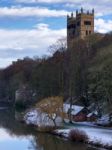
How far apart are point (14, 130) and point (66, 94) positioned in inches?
874

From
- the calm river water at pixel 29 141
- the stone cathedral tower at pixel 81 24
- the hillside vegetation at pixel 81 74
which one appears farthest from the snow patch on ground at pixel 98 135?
the stone cathedral tower at pixel 81 24

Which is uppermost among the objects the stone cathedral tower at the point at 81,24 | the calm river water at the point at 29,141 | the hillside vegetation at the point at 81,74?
the stone cathedral tower at the point at 81,24

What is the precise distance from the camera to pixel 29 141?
47.8 meters

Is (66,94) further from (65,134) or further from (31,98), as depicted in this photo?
(65,134)

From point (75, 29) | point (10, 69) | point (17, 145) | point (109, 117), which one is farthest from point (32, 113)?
point (10, 69)

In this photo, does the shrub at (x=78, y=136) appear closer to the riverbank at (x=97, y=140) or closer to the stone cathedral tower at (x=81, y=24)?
the riverbank at (x=97, y=140)

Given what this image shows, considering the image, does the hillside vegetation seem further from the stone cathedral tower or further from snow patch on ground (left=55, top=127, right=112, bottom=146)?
the stone cathedral tower

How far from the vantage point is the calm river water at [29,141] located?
143 feet

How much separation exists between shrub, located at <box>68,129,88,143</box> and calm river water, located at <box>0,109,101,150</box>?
0.87 metres

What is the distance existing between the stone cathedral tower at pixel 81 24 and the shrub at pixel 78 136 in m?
81.7

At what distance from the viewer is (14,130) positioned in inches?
2234

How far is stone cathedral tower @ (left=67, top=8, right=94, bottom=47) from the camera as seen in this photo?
129 m

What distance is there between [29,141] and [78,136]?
202 inches

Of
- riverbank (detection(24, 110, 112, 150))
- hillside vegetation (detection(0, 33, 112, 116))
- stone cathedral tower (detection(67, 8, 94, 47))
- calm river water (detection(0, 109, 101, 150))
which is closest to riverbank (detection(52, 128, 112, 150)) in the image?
riverbank (detection(24, 110, 112, 150))
